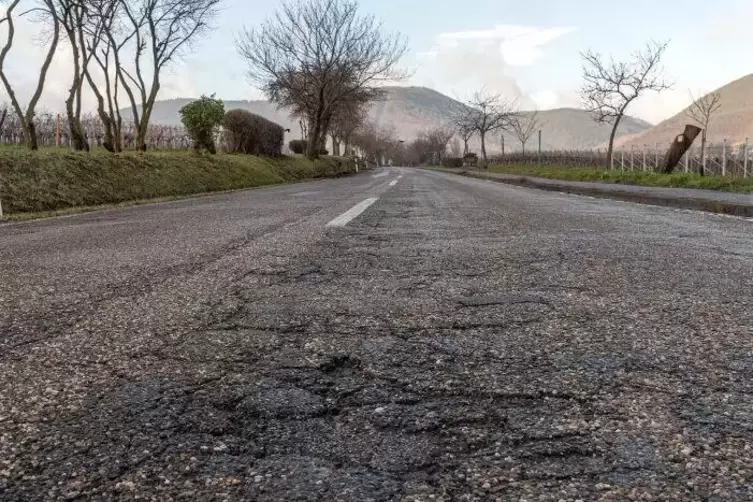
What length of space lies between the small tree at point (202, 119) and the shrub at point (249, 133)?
279 cm

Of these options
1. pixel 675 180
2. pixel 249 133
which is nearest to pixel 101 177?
pixel 675 180

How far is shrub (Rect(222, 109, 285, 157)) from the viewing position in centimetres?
2919

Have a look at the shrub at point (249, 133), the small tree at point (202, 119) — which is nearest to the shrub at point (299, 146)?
the shrub at point (249, 133)

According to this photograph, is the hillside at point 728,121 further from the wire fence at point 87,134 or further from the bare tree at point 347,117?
the wire fence at point 87,134

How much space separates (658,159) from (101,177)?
2756cm

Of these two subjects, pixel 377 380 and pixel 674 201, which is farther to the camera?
pixel 674 201

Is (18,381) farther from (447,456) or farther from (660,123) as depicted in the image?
(660,123)

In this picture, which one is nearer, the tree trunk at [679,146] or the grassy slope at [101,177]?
the grassy slope at [101,177]

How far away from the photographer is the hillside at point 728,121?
114 meters

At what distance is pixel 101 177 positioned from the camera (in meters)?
13.5

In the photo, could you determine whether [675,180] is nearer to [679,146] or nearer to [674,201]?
[679,146]

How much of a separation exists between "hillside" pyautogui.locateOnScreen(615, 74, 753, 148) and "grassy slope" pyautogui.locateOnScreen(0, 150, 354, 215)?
96.7 m

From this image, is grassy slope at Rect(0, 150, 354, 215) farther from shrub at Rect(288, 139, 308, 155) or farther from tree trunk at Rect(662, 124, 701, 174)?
shrub at Rect(288, 139, 308, 155)

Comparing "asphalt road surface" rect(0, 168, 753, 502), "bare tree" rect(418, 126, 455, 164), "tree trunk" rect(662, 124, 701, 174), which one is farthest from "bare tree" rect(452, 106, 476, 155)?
"asphalt road surface" rect(0, 168, 753, 502)
